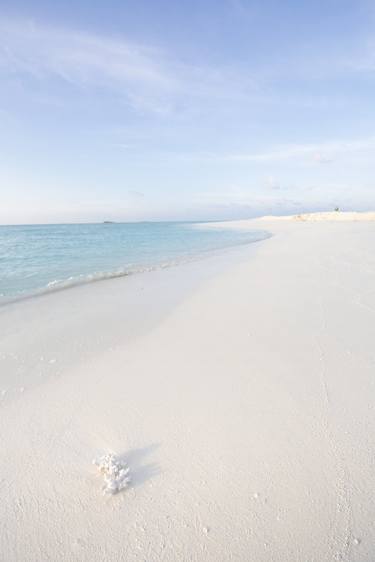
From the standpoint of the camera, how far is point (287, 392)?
11.6ft

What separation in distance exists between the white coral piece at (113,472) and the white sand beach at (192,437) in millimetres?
66

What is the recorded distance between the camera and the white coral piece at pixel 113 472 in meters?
2.32

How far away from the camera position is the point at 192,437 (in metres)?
2.87

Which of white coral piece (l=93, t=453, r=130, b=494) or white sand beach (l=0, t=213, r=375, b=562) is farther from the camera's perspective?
white coral piece (l=93, t=453, r=130, b=494)

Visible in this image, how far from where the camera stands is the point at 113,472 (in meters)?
2.45

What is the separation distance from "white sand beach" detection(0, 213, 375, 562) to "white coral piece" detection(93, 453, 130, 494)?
66 millimetres

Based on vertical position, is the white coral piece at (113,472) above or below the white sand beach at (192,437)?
above

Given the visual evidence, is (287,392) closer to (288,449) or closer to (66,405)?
(288,449)

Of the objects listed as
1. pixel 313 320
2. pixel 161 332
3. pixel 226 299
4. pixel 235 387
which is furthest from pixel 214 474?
pixel 226 299

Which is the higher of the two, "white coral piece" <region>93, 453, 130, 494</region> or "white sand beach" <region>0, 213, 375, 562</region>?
"white coral piece" <region>93, 453, 130, 494</region>

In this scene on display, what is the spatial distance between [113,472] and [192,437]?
82 cm

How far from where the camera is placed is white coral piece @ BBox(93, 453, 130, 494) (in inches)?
91.5

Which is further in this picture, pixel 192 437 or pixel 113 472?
pixel 192 437

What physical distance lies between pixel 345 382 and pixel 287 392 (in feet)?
2.77
